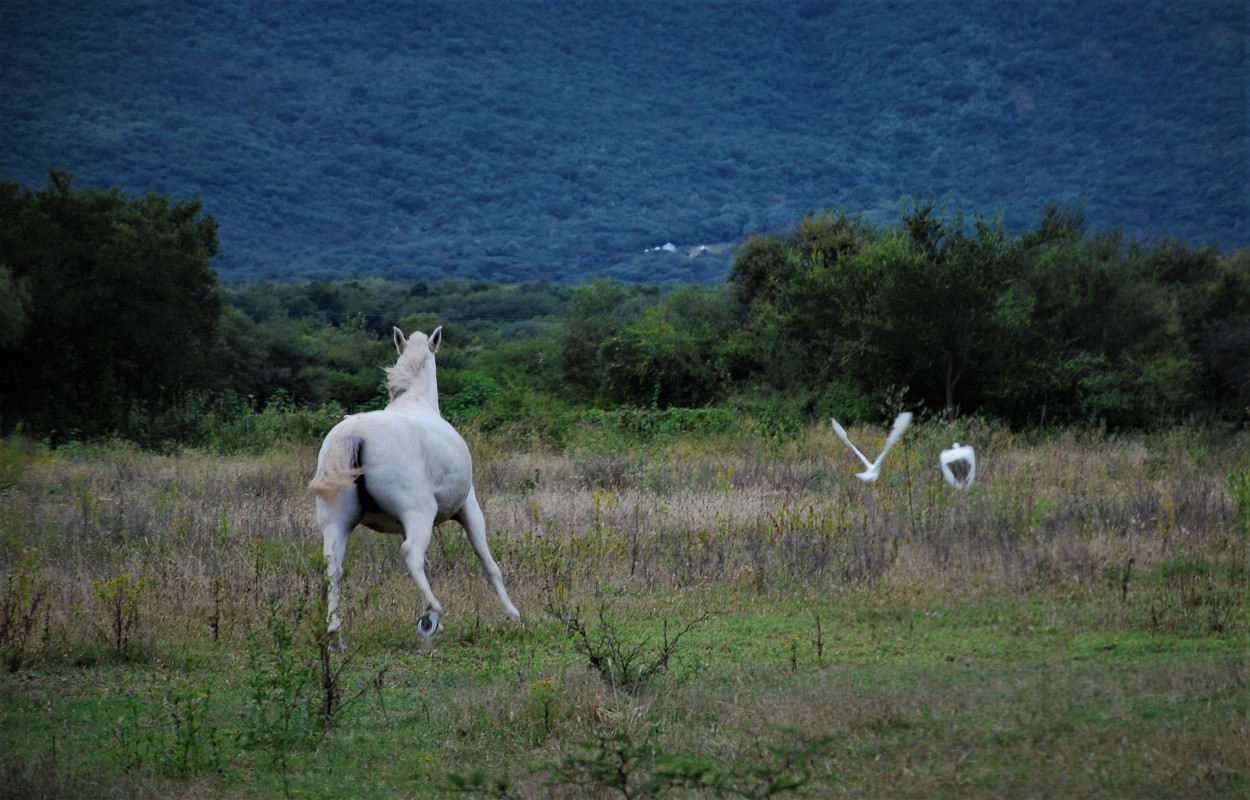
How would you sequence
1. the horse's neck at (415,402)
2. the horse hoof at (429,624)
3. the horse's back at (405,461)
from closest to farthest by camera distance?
1. the horse hoof at (429,624)
2. the horse's back at (405,461)
3. the horse's neck at (415,402)

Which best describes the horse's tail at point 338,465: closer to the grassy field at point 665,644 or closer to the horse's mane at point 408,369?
the grassy field at point 665,644

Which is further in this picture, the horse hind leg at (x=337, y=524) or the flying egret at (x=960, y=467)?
the flying egret at (x=960, y=467)

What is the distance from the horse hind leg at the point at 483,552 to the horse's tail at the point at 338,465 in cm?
114

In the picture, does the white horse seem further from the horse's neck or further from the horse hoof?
the horse's neck

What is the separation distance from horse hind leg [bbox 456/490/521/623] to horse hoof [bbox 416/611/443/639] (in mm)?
1066

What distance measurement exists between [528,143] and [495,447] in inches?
6845

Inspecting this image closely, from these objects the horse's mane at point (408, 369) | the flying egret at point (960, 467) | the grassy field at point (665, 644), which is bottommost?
the grassy field at point (665, 644)

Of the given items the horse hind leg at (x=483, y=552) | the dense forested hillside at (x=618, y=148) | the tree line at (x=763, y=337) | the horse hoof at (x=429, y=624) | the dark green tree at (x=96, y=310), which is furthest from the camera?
the dense forested hillside at (x=618, y=148)

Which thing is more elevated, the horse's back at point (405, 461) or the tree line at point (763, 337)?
the tree line at point (763, 337)

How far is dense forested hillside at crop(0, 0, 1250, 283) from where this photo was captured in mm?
134875

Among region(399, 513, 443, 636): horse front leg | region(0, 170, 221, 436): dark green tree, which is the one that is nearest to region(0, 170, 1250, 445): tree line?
region(0, 170, 221, 436): dark green tree

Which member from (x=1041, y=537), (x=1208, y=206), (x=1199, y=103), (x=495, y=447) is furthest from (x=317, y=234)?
(x=1041, y=537)

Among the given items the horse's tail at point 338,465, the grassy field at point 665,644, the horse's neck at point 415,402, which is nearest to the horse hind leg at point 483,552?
the grassy field at point 665,644

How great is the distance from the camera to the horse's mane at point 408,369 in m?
10.1
